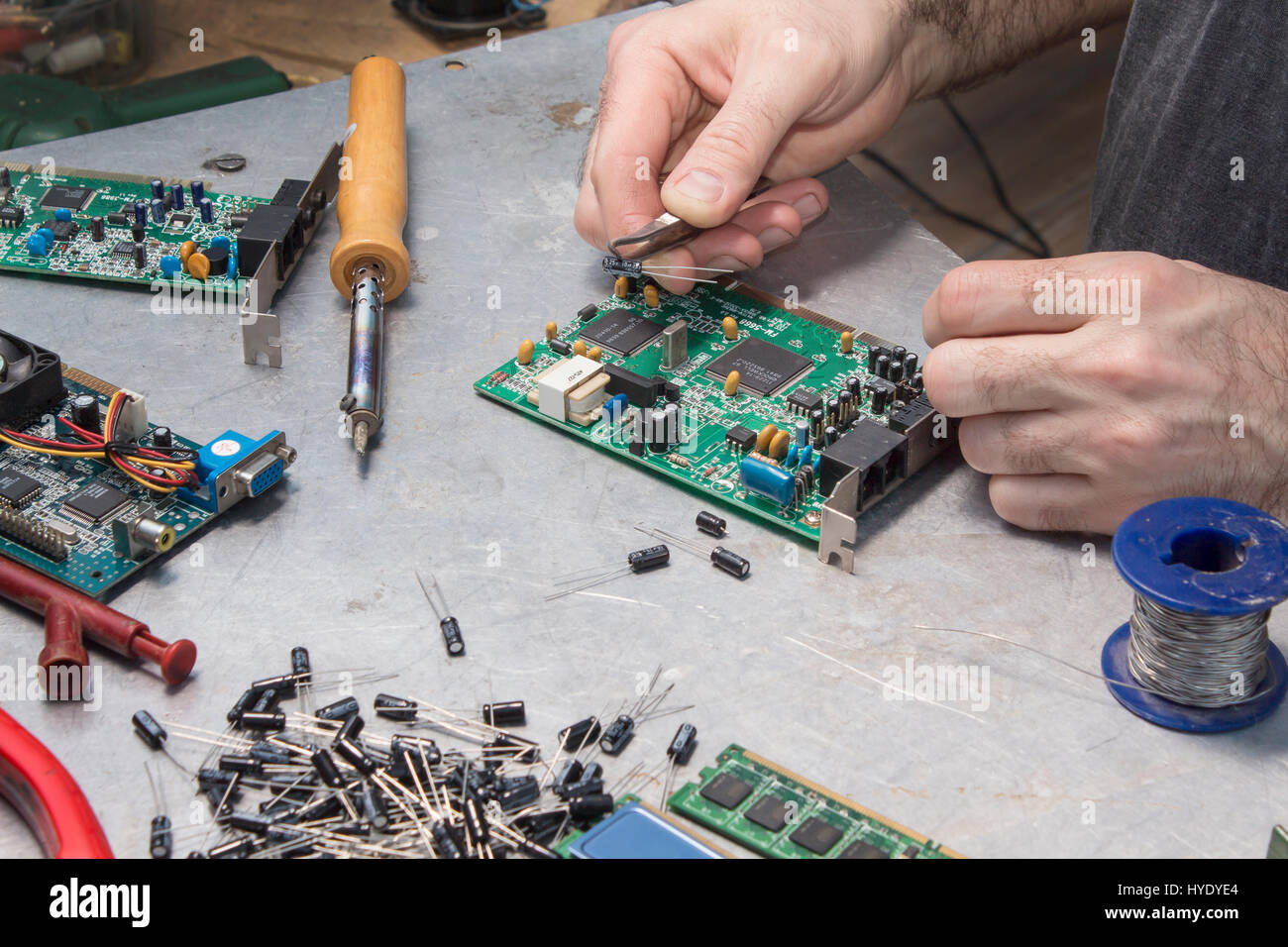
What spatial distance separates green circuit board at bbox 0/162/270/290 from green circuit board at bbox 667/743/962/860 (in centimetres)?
161

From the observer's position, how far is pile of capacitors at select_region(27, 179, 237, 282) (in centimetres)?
280

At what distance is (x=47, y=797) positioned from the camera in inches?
69.1

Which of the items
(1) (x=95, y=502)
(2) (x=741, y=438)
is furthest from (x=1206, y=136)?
(1) (x=95, y=502)

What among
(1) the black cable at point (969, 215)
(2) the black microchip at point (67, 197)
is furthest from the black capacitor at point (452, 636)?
(1) the black cable at point (969, 215)

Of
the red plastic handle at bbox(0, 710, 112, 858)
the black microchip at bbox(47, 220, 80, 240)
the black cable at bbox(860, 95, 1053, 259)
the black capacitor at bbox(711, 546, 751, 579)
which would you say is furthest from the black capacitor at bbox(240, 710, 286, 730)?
the black cable at bbox(860, 95, 1053, 259)

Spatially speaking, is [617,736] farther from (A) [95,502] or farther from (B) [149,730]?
(A) [95,502]

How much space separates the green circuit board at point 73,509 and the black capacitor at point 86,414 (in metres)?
0.04

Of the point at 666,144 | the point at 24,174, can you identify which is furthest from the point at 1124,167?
the point at 24,174

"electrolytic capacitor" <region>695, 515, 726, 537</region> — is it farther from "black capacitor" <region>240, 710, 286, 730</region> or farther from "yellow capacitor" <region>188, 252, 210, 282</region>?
"yellow capacitor" <region>188, 252, 210, 282</region>

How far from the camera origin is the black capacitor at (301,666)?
1.99m

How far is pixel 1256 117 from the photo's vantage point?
8.92 ft

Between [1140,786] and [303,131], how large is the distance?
2.61m

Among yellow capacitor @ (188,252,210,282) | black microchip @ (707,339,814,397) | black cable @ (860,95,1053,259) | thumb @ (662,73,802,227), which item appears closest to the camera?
black microchip @ (707,339,814,397)
